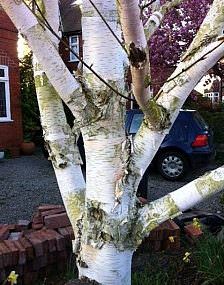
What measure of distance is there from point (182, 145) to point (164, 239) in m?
5.23

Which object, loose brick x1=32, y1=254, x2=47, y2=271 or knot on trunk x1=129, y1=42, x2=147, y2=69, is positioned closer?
knot on trunk x1=129, y1=42, x2=147, y2=69

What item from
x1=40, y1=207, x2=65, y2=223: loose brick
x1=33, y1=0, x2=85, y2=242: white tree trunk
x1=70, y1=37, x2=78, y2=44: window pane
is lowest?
x1=40, y1=207, x2=65, y2=223: loose brick

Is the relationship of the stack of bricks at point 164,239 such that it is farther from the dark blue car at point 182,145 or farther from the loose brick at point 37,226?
the dark blue car at point 182,145

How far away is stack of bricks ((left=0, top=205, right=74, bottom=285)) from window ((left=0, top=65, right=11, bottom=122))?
33.6ft

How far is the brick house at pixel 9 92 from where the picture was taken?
42.9 ft

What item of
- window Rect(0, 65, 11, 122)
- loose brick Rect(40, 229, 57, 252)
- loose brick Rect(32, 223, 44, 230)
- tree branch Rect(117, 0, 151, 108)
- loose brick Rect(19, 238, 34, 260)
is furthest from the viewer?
window Rect(0, 65, 11, 122)

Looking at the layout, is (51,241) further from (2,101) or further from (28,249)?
(2,101)

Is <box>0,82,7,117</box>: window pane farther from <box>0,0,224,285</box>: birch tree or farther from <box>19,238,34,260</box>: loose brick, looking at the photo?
<box>0,0,224,285</box>: birch tree

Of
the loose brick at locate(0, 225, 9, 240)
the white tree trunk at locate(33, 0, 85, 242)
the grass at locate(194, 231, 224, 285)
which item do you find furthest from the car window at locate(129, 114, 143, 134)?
the white tree trunk at locate(33, 0, 85, 242)

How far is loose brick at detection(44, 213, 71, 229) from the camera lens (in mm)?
3432

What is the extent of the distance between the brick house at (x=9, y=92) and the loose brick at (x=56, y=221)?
10.0m

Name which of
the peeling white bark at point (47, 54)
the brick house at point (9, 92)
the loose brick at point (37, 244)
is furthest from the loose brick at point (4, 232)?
the brick house at point (9, 92)

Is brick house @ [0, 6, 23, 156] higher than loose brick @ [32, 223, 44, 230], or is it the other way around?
brick house @ [0, 6, 23, 156]

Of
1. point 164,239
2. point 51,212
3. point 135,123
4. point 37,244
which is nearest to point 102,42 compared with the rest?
point 37,244
